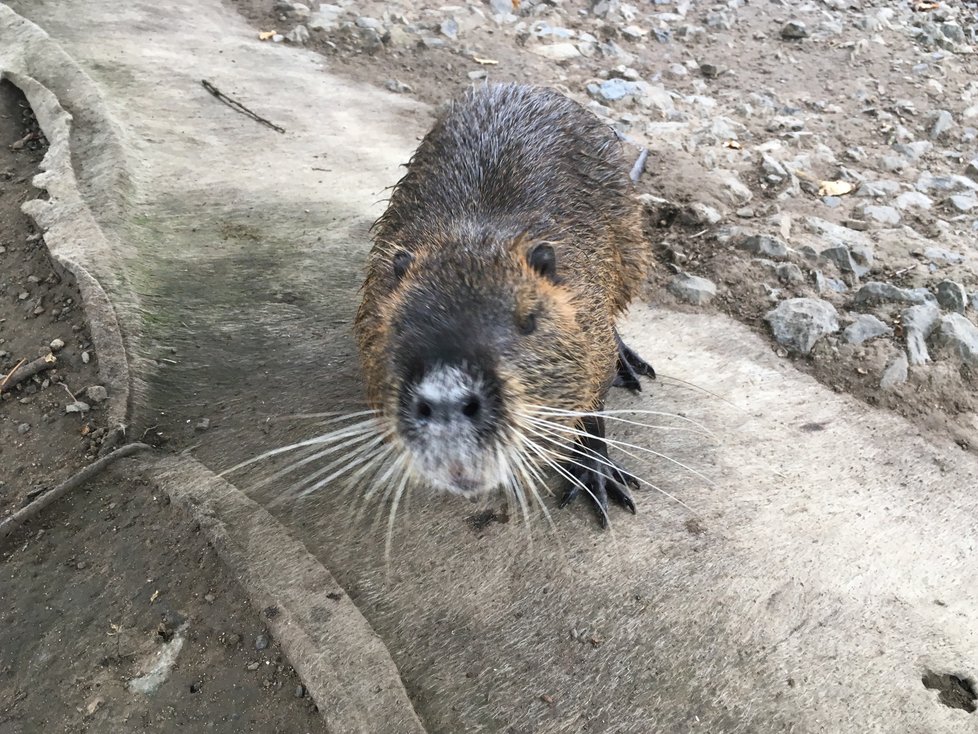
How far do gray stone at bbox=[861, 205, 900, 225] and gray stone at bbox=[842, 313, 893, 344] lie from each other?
1.07m

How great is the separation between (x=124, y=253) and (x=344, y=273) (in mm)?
931

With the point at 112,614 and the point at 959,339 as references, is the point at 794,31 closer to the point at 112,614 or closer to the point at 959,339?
the point at 959,339

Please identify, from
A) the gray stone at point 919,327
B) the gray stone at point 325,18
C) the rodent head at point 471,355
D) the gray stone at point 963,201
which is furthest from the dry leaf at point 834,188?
the gray stone at point 325,18

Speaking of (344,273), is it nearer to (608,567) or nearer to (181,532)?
(181,532)

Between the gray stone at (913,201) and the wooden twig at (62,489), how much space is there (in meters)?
4.20

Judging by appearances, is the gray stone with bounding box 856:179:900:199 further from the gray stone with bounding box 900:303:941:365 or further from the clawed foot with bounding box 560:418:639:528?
the clawed foot with bounding box 560:418:639:528

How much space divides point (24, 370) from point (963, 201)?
4907 mm

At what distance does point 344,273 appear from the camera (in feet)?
10.7

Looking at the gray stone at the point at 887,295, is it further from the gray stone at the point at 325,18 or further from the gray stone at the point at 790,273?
the gray stone at the point at 325,18

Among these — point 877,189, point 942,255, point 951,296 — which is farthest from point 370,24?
point 951,296

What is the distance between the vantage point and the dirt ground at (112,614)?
1.77 meters

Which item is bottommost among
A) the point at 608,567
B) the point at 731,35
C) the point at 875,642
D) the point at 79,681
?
the point at 79,681

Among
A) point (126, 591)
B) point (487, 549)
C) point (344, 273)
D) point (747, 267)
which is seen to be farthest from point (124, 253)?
point (747, 267)

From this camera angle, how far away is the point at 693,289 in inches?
137
